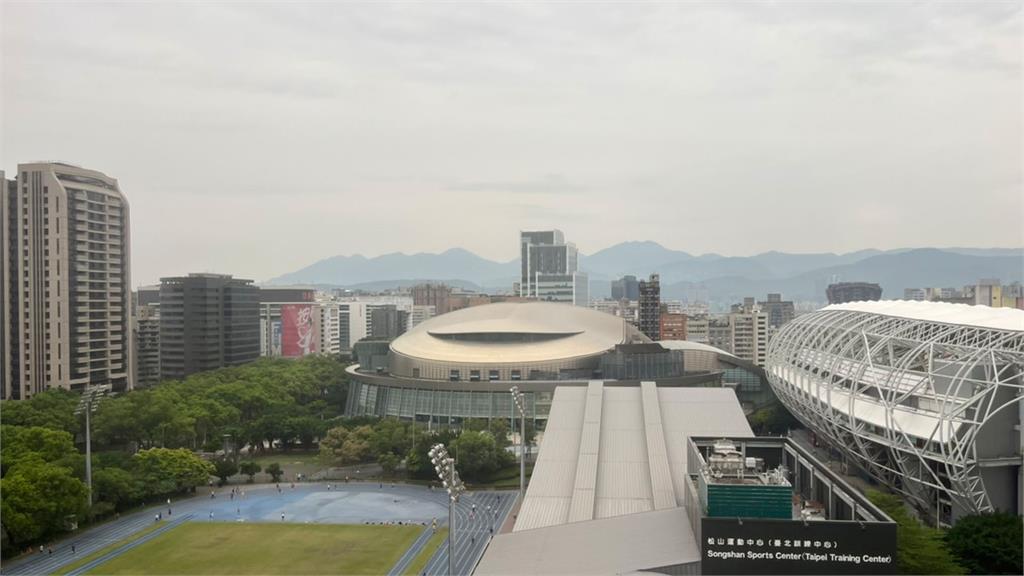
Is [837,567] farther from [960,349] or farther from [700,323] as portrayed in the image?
[700,323]

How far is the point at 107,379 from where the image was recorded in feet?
258

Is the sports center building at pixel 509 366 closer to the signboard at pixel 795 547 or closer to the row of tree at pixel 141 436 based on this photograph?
the row of tree at pixel 141 436

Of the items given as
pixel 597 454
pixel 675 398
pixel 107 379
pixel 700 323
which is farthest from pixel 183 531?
pixel 700 323

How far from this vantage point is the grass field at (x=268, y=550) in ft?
109

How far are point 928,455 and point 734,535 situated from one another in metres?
20.7

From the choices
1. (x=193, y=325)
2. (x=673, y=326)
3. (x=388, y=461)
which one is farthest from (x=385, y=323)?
(x=388, y=461)

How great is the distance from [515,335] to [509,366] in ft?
18.3

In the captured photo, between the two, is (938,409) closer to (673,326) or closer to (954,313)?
(954,313)

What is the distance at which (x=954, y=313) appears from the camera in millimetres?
43281

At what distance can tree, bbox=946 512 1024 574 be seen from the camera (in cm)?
2673

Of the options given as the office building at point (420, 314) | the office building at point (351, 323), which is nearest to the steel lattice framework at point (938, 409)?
the office building at point (351, 323)

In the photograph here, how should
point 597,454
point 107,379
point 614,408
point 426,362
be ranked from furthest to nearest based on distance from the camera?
1. point 107,379
2. point 426,362
3. point 614,408
4. point 597,454

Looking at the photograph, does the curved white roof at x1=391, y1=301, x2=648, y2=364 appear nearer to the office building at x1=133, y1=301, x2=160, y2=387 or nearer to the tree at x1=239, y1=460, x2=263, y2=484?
the tree at x1=239, y1=460, x2=263, y2=484

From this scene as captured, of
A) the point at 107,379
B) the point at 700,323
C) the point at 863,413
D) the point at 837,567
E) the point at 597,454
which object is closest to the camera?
the point at 837,567
